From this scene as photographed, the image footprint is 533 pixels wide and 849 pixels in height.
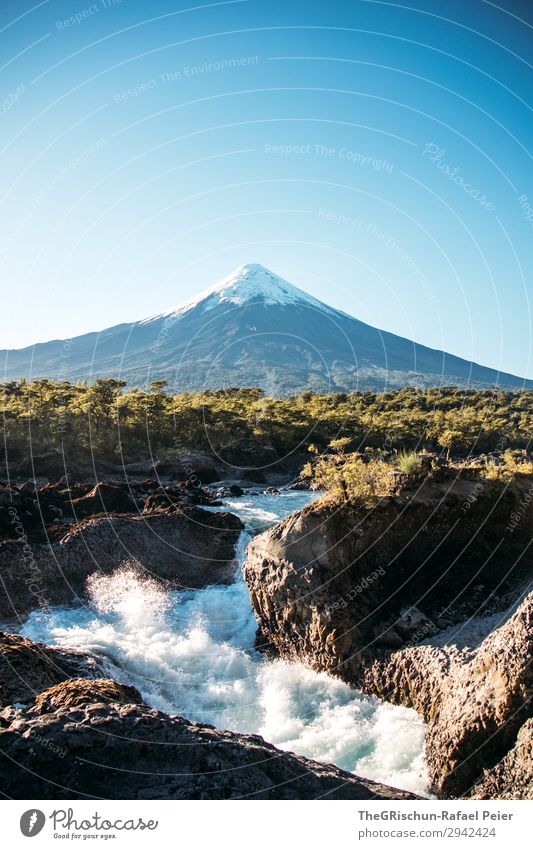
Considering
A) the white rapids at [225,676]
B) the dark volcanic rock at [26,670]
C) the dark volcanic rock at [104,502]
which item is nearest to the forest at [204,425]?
the dark volcanic rock at [104,502]

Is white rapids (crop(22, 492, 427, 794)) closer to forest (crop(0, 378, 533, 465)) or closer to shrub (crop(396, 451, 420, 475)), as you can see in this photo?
shrub (crop(396, 451, 420, 475))

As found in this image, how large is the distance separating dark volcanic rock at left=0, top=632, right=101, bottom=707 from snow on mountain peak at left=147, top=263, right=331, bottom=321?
12331 centimetres

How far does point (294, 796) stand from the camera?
474 cm

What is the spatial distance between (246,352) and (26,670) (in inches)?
4478

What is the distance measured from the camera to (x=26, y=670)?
6.96 metres

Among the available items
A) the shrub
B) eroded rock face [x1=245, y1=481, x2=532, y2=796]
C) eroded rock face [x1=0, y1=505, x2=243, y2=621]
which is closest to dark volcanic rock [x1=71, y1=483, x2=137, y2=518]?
eroded rock face [x1=0, y1=505, x2=243, y2=621]

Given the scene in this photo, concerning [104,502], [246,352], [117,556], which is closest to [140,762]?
[117,556]

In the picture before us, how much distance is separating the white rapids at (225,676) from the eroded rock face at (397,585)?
43cm

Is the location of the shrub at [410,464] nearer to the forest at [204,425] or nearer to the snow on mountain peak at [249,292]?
the forest at [204,425]

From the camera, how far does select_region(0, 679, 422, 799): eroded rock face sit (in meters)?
4.39

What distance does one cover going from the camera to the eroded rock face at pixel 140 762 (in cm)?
439

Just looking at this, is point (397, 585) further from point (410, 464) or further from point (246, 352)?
point (246, 352)

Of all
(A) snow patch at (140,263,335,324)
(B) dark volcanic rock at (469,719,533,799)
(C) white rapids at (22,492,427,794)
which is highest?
(A) snow patch at (140,263,335,324)

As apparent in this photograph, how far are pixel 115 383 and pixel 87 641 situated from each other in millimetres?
35544
